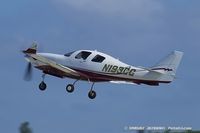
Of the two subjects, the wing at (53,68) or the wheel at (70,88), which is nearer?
the wheel at (70,88)

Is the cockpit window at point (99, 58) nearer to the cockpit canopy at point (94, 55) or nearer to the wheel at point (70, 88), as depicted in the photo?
the cockpit canopy at point (94, 55)

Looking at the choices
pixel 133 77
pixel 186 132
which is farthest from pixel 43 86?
pixel 186 132

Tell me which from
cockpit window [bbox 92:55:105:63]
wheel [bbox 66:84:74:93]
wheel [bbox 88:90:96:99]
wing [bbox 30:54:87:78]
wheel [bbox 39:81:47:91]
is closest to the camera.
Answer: cockpit window [bbox 92:55:105:63]

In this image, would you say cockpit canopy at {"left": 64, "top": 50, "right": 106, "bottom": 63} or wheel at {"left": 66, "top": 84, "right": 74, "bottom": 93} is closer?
cockpit canopy at {"left": 64, "top": 50, "right": 106, "bottom": 63}

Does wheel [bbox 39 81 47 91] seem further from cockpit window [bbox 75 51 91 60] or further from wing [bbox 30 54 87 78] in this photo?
cockpit window [bbox 75 51 91 60]

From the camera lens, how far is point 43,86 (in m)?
89.5

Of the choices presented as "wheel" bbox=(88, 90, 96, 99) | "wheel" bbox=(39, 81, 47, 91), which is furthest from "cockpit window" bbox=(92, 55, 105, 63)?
"wheel" bbox=(39, 81, 47, 91)

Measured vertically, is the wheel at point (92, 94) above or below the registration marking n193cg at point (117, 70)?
below

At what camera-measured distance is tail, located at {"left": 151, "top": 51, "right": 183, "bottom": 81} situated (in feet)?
279

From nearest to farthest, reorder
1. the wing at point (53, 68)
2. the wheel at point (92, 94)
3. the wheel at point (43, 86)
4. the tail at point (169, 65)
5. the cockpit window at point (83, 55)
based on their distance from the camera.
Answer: the tail at point (169, 65) < the cockpit window at point (83, 55) < the wing at point (53, 68) < the wheel at point (92, 94) < the wheel at point (43, 86)

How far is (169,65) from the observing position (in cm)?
8525

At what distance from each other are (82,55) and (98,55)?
1377mm

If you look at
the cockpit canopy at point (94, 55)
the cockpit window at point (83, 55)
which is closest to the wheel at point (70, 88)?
the cockpit window at point (83, 55)

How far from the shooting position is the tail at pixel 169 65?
8489 cm
